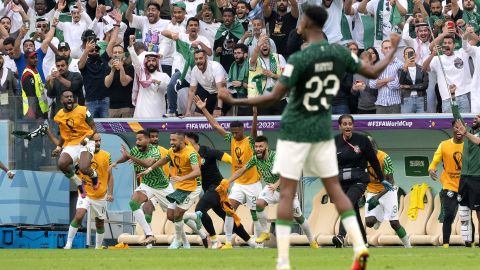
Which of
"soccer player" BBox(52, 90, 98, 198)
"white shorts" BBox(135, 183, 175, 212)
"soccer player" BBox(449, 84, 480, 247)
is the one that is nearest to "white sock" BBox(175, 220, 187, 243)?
"white shorts" BBox(135, 183, 175, 212)

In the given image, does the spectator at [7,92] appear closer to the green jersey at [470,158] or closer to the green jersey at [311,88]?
the green jersey at [470,158]

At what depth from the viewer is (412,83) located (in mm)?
25016

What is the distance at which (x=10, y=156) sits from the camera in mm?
27406

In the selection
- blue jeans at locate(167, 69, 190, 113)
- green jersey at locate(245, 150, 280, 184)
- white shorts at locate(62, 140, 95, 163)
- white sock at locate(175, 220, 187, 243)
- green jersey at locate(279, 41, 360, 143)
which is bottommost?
white sock at locate(175, 220, 187, 243)

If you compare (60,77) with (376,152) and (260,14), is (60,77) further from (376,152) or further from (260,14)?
(376,152)

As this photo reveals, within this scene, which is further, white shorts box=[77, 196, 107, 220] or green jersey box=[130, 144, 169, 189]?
white shorts box=[77, 196, 107, 220]

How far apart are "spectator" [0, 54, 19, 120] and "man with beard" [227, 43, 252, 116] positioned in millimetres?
4770

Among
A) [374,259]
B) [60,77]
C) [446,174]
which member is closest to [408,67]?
[446,174]

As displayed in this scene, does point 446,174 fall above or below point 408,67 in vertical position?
below

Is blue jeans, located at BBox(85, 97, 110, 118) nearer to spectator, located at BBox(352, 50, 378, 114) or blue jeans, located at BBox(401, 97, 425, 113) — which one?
spectator, located at BBox(352, 50, 378, 114)

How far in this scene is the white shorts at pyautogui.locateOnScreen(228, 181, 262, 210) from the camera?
24656 mm

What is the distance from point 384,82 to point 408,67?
60 centimetres

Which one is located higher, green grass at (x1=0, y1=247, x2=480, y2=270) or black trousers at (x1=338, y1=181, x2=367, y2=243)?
black trousers at (x1=338, y1=181, x2=367, y2=243)

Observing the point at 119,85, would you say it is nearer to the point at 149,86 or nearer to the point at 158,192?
the point at 149,86
